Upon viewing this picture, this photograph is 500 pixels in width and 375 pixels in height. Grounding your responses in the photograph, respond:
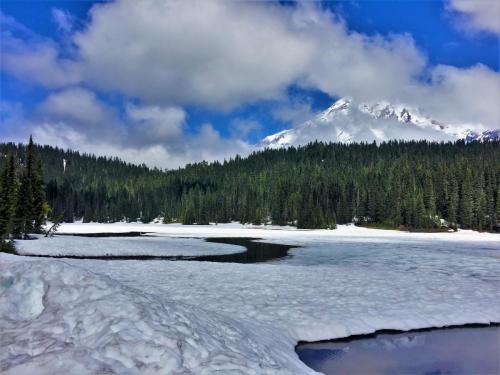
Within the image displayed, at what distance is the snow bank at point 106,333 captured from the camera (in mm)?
7605

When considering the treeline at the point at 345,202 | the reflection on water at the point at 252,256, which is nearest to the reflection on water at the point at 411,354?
the reflection on water at the point at 252,256

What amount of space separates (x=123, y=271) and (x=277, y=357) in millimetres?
16498

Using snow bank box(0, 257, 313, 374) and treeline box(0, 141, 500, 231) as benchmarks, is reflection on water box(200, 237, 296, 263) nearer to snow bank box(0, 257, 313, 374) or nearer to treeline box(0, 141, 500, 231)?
snow bank box(0, 257, 313, 374)

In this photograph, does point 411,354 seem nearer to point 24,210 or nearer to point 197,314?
point 197,314

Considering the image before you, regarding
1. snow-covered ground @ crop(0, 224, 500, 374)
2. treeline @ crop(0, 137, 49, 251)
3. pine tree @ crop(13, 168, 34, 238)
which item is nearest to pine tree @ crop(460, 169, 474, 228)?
snow-covered ground @ crop(0, 224, 500, 374)

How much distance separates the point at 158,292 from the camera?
17.7 meters

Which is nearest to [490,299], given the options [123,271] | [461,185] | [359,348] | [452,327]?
[452,327]

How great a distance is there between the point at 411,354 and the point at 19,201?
5237 cm

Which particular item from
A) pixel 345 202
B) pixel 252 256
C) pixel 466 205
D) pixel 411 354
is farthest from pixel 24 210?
pixel 466 205

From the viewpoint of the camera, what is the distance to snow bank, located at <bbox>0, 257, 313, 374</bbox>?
7.61 meters

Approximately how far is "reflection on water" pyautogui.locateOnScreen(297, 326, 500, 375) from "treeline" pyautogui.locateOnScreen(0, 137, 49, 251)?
102ft

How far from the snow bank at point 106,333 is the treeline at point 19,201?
2802cm

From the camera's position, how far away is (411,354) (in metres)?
11.9

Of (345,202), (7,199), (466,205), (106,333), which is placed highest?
(345,202)
